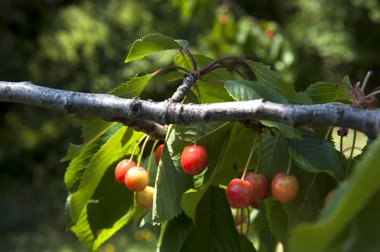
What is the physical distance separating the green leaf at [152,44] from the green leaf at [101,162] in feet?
0.51

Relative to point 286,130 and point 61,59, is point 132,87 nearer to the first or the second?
point 286,130

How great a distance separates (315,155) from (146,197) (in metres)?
0.37

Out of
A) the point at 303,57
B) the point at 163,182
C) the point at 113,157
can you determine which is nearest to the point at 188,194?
the point at 163,182

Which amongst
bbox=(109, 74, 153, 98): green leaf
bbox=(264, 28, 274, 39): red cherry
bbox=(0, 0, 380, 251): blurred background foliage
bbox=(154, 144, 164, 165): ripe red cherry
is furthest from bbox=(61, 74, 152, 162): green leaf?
bbox=(264, 28, 274, 39): red cherry

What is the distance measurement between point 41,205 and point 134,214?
577 centimetres

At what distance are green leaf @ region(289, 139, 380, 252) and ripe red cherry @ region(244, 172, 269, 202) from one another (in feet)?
1.63

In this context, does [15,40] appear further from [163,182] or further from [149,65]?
[163,182]

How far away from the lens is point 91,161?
120 centimetres

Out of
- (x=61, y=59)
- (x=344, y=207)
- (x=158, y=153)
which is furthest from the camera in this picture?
(x=61, y=59)

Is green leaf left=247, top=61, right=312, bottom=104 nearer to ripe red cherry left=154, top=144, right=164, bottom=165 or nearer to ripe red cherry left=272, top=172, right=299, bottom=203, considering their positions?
ripe red cherry left=272, top=172, right=299, bottom=203

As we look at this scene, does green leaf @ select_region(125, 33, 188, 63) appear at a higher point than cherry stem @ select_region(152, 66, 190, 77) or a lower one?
higher

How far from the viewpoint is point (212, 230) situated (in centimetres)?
113

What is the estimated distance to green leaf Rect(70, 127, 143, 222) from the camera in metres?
1.20

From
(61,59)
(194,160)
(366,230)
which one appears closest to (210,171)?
(194,160)
